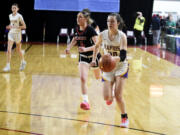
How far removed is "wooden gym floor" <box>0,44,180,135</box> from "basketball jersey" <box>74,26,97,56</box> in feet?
3.48

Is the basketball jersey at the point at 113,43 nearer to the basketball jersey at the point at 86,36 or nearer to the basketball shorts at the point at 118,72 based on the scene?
the basketball shorts at the point at 118,72

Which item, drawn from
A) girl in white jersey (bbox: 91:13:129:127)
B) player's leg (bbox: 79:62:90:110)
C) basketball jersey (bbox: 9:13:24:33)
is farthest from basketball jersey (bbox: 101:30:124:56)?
basketball jersey (bbox: 9:13:24:33)

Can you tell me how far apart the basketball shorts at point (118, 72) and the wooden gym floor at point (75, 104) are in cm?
66

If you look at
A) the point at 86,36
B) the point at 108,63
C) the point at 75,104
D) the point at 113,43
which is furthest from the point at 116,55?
the point at 75,104

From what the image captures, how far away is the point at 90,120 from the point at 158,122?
0.98 metres

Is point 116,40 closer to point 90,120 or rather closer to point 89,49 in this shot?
point 89,49

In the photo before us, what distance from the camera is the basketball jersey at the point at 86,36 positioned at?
497 centimetres

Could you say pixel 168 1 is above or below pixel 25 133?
above

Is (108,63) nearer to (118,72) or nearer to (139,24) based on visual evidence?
(118,72)

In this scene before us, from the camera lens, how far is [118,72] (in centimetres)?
408

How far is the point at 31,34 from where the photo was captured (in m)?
17.5

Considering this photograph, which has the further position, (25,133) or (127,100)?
(127,100)

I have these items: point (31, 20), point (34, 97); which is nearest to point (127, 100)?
point (34, 97)

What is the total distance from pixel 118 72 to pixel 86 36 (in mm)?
1149
